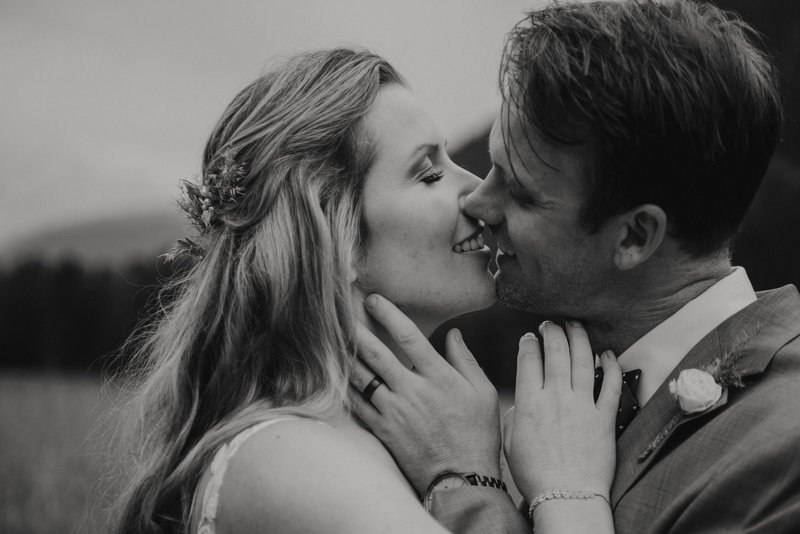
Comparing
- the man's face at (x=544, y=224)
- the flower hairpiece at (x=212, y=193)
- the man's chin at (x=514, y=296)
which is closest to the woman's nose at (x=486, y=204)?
the man's face at (x=544, y=224)

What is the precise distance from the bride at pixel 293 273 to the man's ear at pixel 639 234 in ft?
2.09

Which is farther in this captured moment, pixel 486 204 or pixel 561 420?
pixel 486 204

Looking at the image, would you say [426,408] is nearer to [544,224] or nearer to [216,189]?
[544,224]

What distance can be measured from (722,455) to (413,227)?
4.72ft

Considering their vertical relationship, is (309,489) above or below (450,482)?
above

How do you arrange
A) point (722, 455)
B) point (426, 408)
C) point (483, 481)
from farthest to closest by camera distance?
point (426, 408)
point (483, 481)
point (722, 455)

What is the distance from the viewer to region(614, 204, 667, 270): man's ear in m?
2.94

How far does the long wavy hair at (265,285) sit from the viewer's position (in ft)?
9.83


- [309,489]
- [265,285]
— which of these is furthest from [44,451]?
[309,489]

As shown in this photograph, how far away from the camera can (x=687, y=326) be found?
2.88 metres

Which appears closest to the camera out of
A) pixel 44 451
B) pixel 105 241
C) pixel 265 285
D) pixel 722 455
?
pixel 722 455

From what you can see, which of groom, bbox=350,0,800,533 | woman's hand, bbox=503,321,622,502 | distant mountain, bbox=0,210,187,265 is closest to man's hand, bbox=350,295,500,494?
groom, bbox=350,0,800,533

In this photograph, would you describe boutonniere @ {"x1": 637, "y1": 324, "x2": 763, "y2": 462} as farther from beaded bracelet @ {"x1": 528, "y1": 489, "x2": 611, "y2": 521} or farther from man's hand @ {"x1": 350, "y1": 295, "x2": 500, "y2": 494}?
man's hand @ {"x1": 350, "y1": 295, "x2": 500, "y2": 494}

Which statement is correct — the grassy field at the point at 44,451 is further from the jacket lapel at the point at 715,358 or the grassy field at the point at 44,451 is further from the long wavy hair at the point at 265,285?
the jacket lapel at the point at 715,358
